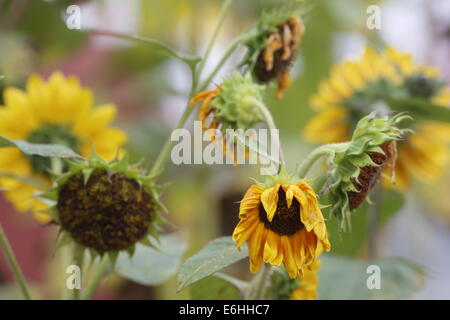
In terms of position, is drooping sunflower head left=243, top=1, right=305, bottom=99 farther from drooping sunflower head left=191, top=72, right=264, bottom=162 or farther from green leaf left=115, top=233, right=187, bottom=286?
green leaf left=115, top=233, right=187, bottom=286

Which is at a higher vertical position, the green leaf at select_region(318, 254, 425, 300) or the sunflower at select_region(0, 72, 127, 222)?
the sunflower at select_region(0, 72, 127, 222)

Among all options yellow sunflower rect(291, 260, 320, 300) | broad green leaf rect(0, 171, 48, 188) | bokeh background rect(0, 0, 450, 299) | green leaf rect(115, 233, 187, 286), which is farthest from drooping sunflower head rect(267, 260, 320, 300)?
bokeh background rect(0, 0, 450, 299)

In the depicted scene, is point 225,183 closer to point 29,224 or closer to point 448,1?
point 29,224

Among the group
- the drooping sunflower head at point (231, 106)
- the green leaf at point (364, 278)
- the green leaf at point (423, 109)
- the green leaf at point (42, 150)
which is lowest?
the green leaf at point (364, 278)

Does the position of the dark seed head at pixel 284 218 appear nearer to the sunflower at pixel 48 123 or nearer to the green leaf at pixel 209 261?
the green leaf at pixel 209 261

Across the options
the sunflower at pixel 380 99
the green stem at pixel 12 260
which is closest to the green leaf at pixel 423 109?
the sunflower at pixel 380 99

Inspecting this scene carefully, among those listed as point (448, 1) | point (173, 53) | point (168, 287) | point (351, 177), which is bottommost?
point (168, 287)

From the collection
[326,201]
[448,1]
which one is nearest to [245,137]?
[326,201]
